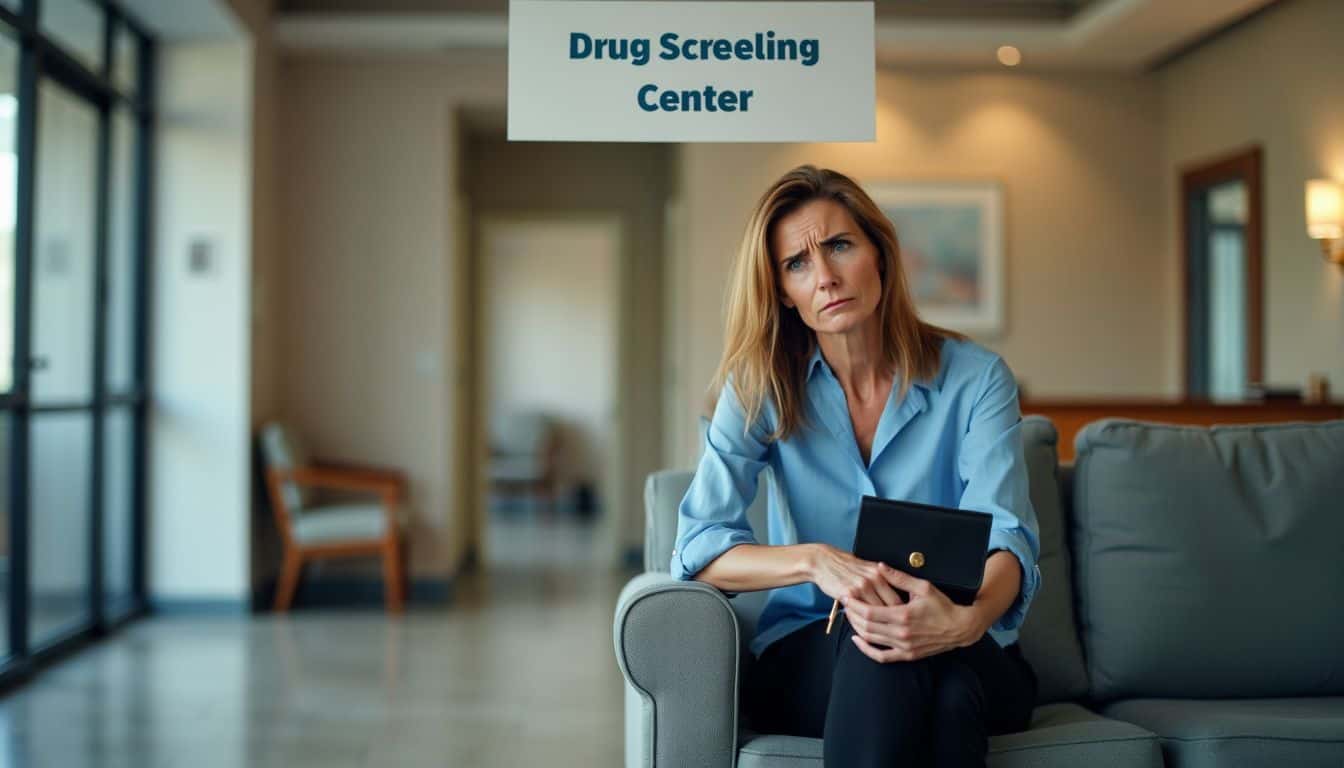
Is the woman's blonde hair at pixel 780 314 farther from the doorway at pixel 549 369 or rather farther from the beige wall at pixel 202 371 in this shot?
the doorway at pixel 549 369

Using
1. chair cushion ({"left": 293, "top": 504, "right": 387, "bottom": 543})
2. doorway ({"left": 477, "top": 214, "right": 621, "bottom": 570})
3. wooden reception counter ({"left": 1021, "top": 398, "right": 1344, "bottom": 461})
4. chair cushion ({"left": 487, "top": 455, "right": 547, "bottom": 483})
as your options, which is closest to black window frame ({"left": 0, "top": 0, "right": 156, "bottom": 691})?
chair cushion ({"left": 293, "top": 504, "right": 387, "bottom": 543})

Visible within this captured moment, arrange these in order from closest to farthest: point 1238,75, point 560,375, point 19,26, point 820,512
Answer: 1. point 820,512
2. point 19,26
3. point 1238,75
4. point 560,375

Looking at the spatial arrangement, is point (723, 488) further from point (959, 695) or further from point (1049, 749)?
point (1049, 749)

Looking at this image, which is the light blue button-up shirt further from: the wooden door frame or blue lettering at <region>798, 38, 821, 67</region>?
the wooden door frame

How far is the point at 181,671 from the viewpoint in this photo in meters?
4.18

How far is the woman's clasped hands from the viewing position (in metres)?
1.62

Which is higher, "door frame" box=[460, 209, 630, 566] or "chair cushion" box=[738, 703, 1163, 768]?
"door frame" box=[460, 209, 630, 566]

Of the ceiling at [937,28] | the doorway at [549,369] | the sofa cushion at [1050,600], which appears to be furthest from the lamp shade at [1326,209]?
the doorway at [549,369]

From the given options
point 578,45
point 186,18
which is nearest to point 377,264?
point 186,18

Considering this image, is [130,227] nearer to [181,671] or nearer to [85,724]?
[181,671]

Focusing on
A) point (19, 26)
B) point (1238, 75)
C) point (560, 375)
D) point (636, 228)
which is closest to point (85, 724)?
point (19, 26)

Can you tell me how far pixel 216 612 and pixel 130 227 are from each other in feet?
5.95

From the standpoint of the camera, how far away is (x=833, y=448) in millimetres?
1986

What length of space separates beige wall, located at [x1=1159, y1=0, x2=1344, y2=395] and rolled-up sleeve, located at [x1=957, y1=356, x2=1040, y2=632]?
3.80 m
